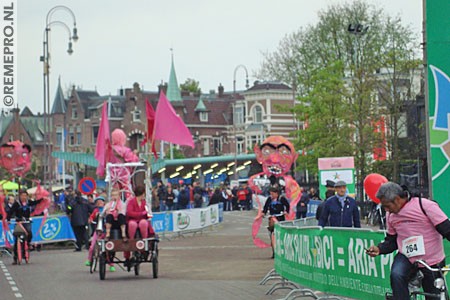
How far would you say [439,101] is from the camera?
1263 cm

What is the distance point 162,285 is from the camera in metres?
19.2

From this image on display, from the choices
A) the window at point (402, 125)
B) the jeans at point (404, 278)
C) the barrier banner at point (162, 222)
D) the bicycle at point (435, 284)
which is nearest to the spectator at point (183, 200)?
the barrier banner at point (162, 222)

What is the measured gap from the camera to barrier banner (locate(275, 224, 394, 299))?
492 inches

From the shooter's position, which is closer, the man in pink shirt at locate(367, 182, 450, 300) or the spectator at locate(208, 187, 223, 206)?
the man in pink shirt at locate(367, 182, 450, 300)

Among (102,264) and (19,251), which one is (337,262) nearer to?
(102,264)

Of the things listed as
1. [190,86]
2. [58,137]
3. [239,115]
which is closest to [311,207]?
[239,115]

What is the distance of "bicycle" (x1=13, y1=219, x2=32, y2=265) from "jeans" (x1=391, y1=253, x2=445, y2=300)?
18.0 metres

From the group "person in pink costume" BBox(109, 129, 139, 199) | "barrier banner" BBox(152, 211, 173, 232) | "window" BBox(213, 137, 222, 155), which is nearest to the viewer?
"person in pink costume" BBox(109, 129, 139, 199)

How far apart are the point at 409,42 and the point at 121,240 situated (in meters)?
36.5

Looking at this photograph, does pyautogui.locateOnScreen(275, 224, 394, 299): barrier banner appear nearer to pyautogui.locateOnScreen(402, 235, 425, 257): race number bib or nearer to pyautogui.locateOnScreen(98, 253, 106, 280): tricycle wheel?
pyautogui.locateOnScreen(402, 235, 425, 257): race number bib

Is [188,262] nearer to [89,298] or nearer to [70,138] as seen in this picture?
[89,298]

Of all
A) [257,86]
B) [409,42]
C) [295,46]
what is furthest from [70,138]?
[409,42]

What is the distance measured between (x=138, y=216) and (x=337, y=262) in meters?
8.12

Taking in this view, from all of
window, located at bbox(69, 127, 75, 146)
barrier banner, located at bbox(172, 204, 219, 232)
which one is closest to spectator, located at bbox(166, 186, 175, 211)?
barrier banner, located at bbox(172, 204, 219, 232)
